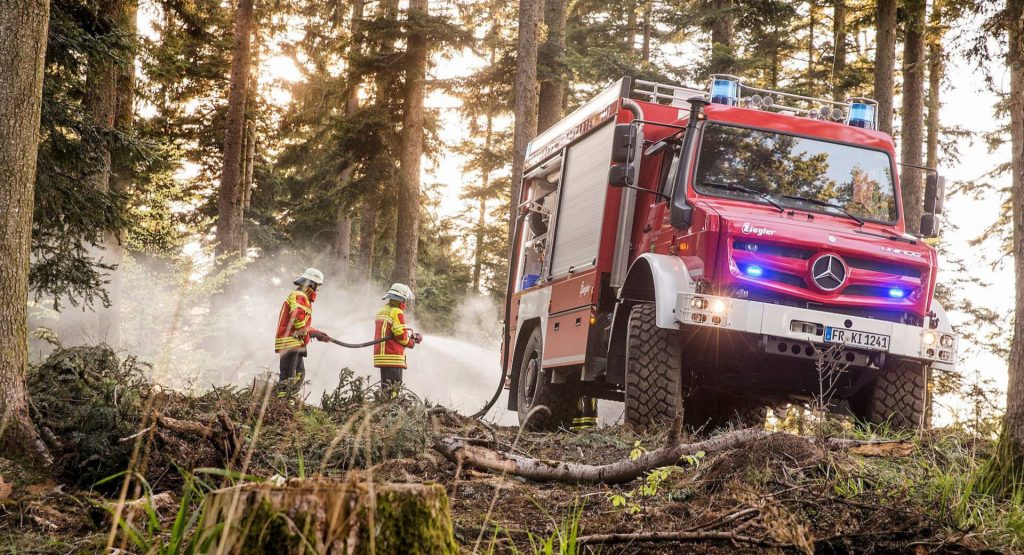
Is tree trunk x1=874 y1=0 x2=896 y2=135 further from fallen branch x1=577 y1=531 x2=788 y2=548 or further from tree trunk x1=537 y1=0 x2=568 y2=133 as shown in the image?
fallen branch x1=577 y1=531 x2=788 y2=548

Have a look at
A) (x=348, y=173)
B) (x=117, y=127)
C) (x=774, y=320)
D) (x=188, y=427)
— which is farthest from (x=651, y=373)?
(x=348, y=173)

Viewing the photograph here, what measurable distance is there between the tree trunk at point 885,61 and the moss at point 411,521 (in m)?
14.7

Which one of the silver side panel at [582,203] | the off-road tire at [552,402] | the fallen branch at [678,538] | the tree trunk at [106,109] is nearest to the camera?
the fallen branch at [678,538]

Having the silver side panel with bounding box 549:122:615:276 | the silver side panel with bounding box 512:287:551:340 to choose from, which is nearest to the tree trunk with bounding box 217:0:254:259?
the silver side panel with bounding box 512:287:551:340

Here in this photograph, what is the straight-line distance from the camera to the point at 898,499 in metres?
4.31

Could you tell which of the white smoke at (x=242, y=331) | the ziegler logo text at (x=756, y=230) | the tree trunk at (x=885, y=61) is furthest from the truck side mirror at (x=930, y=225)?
the tree trunk at (x=885, y=61)

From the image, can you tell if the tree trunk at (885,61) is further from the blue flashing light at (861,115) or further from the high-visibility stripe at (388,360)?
the high-visibility stripe at (388,360)

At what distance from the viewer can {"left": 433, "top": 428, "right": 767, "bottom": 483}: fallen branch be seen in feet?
16.9

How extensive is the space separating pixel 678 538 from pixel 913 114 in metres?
15.7

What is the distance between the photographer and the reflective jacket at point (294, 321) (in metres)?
12.0

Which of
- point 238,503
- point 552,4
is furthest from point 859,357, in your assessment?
point 552,4

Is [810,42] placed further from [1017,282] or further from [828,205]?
[1017,282]

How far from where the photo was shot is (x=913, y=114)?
1756cm

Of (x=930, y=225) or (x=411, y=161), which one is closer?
(x=930, y=225)
